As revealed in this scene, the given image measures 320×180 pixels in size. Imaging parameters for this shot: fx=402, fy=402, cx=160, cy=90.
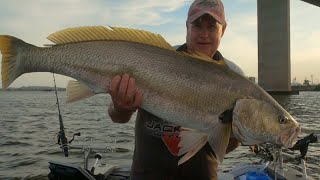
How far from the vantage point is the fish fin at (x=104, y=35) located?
134 inches

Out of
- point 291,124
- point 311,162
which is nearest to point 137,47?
point 291,124

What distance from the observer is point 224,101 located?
11.0ft

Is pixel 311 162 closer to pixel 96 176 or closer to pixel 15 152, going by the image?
pixel 96 176

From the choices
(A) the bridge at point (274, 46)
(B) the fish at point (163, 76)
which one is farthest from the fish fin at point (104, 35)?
(A) the bridge at point (274, 46)

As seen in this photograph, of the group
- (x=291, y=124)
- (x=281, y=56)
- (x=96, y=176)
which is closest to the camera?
(x=291, y=124)

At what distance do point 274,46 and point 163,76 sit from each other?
65.9 metres

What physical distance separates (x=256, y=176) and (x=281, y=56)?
62018mm

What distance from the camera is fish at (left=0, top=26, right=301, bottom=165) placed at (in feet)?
10.9

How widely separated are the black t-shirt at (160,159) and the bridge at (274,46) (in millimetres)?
64069

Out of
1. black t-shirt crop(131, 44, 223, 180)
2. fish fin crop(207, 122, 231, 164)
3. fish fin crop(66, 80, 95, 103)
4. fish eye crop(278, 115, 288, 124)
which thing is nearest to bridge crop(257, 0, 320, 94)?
black t-shirt crop(131, 44, 223, 180)

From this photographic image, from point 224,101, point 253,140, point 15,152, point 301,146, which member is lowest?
point 15,152

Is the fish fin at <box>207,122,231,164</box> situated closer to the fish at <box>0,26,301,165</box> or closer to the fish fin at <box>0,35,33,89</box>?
the fish at <box>0,26,301,165</box>

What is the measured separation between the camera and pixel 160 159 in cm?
372

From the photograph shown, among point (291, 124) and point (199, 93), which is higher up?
point (199, 93)
